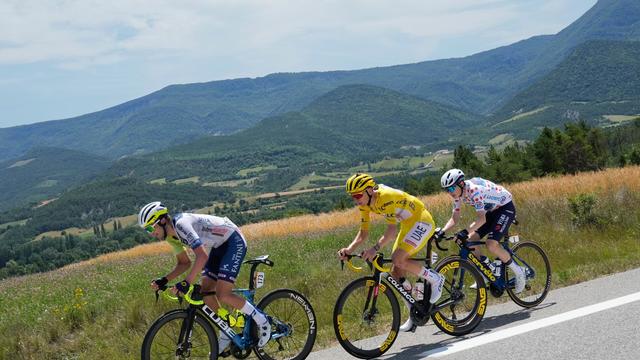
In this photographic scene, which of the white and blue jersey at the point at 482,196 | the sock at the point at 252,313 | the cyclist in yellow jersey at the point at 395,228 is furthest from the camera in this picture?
the white and blue jersey at the point at 482,196

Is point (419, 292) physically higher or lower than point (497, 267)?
higher

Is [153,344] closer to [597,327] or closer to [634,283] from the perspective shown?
[597,327]

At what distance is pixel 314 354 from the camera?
6504 mm

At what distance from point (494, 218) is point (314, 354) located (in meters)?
3.27

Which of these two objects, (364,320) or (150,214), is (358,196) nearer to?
(364,320)

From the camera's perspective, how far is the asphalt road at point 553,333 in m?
5.41

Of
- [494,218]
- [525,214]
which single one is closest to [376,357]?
[494,218]

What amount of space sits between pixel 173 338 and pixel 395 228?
2.72 metres

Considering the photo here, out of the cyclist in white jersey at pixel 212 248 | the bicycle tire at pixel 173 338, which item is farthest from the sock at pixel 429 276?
the bicycle tire at pixel 173 338

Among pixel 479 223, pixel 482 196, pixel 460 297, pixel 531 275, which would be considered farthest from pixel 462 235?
pixel 531 275

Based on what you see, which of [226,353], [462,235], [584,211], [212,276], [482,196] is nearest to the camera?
[226,353]

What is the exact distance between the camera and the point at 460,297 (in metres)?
7.16

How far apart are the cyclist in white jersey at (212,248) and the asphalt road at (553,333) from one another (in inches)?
42.0

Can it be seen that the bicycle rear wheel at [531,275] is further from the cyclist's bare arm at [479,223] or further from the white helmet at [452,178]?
the white helmet at [452,178]
